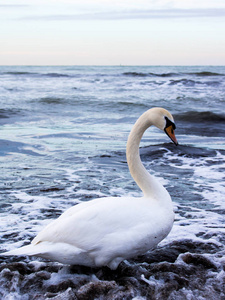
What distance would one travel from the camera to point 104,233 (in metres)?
3.33

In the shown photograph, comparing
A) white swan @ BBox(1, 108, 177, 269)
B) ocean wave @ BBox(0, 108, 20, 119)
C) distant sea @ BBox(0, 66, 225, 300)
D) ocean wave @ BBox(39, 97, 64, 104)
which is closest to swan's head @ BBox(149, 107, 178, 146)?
white swan @ BBox(1, 108, 177, 269)

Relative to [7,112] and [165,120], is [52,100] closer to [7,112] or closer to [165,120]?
[7,112]

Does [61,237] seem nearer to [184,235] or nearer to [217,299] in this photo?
[217,299]

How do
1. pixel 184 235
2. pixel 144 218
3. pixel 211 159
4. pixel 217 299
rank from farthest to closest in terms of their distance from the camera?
1. pixel 211 159
2. pixel 184 235
3. pixel 144 218
4. pixel 217 299

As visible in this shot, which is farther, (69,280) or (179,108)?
→ (179,108)

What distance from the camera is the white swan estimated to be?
3.31 m

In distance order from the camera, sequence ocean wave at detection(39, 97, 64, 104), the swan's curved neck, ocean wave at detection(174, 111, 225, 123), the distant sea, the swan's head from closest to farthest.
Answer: the distant sea → the swan's head → the swan's curved neck → ocean wave at detection(174, 111, 225, 123) → ocean wave at detection(39, 97, 64, 104)

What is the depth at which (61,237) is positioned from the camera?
3.35m

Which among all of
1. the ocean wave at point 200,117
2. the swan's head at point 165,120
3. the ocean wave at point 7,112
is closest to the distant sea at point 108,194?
the ocean wave at point 200,117

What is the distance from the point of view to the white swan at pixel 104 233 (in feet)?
10.8

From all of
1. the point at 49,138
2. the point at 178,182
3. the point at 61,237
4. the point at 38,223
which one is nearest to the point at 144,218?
the point at 61,237

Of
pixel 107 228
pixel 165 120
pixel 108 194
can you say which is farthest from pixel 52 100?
pixel 107 228

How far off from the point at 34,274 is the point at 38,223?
3.78 ft

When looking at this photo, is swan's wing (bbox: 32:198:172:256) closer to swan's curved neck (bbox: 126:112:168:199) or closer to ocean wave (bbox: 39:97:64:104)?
swan's curved neck (bbox: 126:112:168:199)
